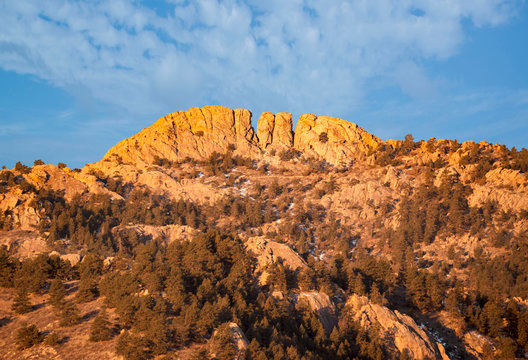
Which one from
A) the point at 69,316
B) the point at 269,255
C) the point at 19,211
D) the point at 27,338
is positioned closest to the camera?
the point at 27,338

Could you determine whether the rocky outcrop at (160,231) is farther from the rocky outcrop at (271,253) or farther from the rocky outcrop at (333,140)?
the rocky outcrop at (333,140)

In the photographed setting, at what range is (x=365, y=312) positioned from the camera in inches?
1168

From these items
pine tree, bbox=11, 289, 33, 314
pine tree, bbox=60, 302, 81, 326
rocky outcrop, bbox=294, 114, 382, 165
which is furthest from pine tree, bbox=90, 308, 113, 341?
rocky outcrop, bbox=294, 114, 382, 165

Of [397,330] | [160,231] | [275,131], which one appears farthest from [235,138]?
[397,330]

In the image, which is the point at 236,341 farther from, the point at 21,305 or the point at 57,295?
the point at 21,305

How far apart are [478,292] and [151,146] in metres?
59.9

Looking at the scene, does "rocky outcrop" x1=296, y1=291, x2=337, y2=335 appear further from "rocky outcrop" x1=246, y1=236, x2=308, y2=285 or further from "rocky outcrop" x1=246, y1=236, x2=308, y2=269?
"rocky outcrop" x1=246, y1=236, x2=308, y2=269

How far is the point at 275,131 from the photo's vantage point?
83625 mm

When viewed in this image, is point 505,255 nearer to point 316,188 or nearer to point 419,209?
point 419,209

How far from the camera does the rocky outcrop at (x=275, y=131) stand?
81.1m

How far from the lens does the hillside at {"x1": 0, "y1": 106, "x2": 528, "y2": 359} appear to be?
24.6 metres

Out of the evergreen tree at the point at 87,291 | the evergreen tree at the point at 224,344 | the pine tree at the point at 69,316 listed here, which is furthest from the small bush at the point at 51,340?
the evergreen tree at the point at 224,344

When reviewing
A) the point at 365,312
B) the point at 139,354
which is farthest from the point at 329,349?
the point at 139,354

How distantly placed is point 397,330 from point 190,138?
59608 mm
